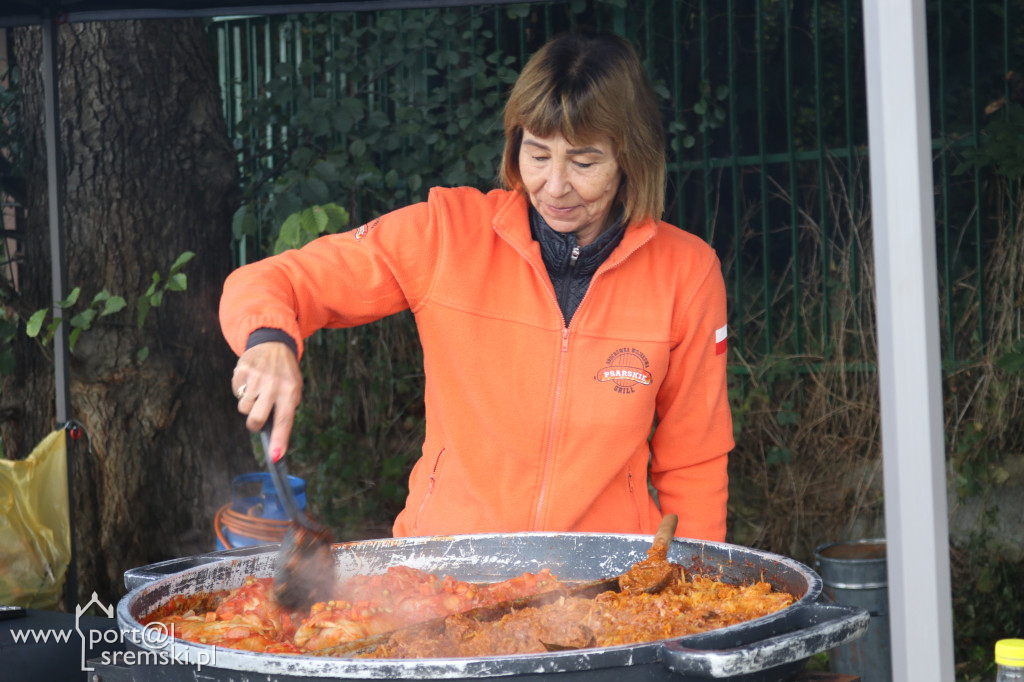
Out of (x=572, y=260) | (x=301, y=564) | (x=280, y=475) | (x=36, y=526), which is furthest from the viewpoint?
(x=36, y=526)

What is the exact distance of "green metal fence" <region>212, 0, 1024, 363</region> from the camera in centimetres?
513

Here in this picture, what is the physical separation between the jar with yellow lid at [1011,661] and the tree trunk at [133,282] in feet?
11.6

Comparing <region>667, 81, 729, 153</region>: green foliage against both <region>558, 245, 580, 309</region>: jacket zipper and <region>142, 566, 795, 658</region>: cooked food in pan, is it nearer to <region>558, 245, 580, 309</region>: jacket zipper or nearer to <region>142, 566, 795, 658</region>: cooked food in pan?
<region>558, 245, 580, 309</region>: jacket zipper

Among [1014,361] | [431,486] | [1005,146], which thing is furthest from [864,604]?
[1005,146]

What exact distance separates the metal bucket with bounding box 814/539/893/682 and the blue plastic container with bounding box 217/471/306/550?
196 centimetres

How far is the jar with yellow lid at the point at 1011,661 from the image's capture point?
1354 mm

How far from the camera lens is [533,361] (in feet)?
7.41

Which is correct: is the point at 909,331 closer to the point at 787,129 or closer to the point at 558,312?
the point at 558,312

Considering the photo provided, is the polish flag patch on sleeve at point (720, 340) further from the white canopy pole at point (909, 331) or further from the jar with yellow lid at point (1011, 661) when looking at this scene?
the white canopy pole at point (909, 331)

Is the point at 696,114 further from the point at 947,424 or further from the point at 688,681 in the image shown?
Answer: the point at 688,681

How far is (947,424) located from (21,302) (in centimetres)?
440

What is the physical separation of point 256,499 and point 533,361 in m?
1.95

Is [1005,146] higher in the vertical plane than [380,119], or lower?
lower

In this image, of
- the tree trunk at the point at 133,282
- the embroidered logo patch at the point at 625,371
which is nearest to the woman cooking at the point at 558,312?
the embroidered logo patch at the point at 625,371
